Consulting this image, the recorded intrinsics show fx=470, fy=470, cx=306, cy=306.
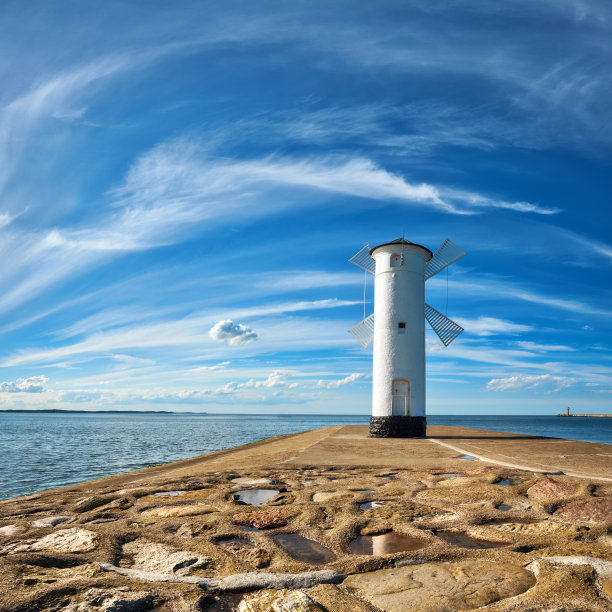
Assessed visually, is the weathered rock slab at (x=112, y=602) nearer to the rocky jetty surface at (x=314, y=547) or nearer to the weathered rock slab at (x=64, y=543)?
the rocky jetty surface at (x=314, y=547)

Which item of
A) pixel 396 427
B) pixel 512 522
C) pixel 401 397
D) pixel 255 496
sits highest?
pixel 401 397

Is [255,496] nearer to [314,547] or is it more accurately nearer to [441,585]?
[314,547]

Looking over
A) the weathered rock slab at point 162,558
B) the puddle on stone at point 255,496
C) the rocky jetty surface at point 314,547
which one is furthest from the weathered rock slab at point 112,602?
the puddle on stone at point 255,496

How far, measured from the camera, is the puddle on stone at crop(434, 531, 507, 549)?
401 centimetres

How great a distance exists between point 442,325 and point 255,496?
53.9 feet

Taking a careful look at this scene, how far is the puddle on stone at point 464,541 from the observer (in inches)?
158

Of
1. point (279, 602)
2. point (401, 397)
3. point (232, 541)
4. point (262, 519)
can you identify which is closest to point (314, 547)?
point (232, 541)

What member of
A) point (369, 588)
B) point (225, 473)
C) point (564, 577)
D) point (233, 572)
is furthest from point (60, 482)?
point (564, 577)

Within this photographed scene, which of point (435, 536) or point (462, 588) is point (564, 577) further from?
point (435, 536)

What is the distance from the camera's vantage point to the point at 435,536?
4.24 metres

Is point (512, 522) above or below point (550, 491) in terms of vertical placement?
below

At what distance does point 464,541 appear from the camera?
4.14m

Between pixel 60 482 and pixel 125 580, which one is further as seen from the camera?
pixel 60 482

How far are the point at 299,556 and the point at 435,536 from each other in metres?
1.28
